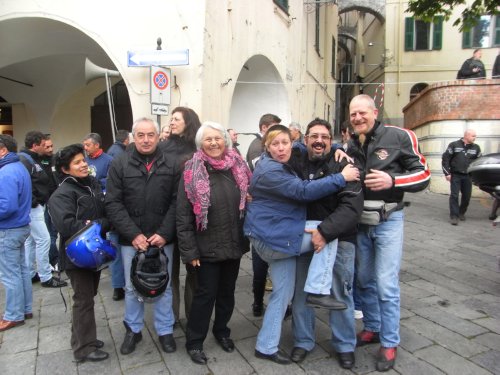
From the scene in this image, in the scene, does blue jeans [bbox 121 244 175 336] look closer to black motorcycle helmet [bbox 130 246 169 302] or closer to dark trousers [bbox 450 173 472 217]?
Answer: black motorcycle helmet [bbox 130 246 169 302]

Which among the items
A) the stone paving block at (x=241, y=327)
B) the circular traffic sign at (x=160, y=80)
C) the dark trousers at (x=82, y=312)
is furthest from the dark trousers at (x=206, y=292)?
the circular traffic sign at (x=160, y=80)

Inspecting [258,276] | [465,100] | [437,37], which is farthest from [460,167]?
[437,37]

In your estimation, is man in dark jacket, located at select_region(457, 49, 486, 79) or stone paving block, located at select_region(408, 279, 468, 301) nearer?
stone paving block, located at select_region(408, 279, 468, 301)

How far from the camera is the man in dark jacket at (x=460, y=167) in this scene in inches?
335

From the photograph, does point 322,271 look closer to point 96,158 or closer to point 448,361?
point 448,361

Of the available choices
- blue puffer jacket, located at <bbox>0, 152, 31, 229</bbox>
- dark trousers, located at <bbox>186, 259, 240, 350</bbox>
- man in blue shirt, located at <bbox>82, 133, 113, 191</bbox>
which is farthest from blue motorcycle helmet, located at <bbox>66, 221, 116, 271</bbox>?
man in blue shirt, located at <bbox>82, 133, 113, 191</bbox>

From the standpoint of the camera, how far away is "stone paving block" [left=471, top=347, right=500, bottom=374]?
3.04 meters

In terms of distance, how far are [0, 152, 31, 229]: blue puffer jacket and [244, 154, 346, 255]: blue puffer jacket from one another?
7.27ft

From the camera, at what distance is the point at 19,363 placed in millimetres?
3258

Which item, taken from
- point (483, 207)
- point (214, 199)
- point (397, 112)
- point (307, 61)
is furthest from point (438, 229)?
point (397, 112)

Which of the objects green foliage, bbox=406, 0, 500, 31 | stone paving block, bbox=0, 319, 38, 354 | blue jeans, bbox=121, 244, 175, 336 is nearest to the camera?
blue jeans, bbox=121, 244, 175, 336

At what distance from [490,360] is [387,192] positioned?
1519 millimetres

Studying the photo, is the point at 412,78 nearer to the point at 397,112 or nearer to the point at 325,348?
the point at 397,112

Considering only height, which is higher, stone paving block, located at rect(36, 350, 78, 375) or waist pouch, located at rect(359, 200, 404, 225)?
waist pouch, located at rect(359, 200, 404, 225)
